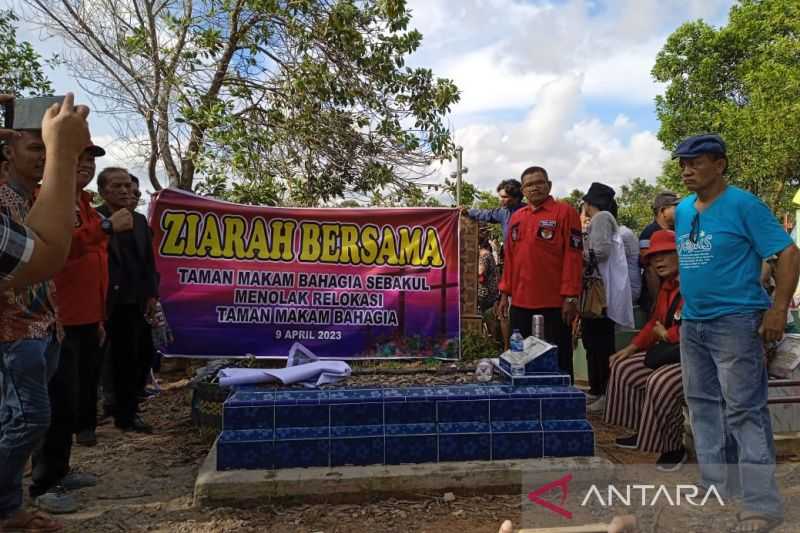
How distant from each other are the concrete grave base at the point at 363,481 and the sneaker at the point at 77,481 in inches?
31.9

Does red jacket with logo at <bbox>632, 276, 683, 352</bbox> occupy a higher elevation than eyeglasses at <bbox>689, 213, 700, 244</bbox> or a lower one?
lower

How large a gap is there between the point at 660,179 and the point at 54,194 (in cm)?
2752

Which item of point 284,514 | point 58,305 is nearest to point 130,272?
point 58,305

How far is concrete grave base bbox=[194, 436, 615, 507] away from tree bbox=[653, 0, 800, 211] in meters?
18.9

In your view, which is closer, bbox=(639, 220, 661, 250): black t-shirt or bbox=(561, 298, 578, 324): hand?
bbox=(561, 298, 578, 324): hand

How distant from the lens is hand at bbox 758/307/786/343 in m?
2.78

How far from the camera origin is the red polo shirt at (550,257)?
Answer: 468 cm

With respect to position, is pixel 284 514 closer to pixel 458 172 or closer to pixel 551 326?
pixel 551 326

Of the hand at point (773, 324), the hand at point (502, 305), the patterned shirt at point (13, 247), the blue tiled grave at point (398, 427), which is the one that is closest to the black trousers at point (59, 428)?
the blue tiled grave at point (398, 427)

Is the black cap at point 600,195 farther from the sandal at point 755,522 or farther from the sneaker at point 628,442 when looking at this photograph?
the sandal at point 755,522

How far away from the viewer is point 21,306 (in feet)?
8.82

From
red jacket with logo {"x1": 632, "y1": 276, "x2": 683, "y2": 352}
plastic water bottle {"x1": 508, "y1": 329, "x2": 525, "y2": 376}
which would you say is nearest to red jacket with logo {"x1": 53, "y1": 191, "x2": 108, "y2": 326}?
plastic water bottle {"x1": 508, "y1": 329, "x2": 525, "y2": 376}

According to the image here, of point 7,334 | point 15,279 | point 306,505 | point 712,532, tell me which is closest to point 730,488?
point 712,532

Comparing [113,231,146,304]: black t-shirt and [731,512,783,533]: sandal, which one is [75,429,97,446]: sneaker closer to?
[113,231,146,304]: black t-shirt
